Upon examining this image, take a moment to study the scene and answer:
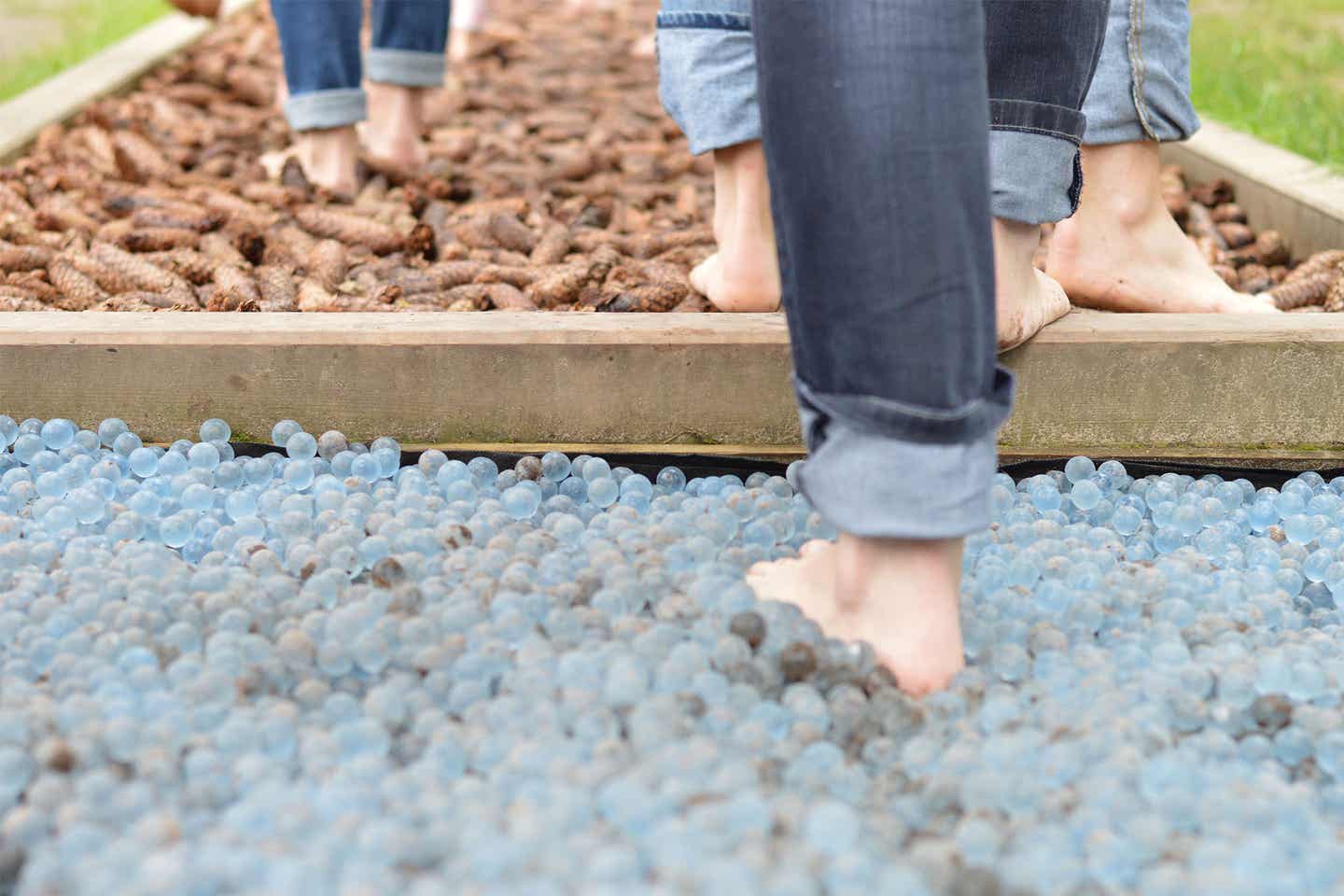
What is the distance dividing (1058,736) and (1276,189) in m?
1.75

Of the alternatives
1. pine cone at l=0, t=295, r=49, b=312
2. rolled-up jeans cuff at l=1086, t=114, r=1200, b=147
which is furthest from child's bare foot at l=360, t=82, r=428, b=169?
rolled-up jeans cuff at l=1086, t=114, r=1200, b=147

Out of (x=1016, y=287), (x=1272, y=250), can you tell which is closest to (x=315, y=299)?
(x=1016, y=287)

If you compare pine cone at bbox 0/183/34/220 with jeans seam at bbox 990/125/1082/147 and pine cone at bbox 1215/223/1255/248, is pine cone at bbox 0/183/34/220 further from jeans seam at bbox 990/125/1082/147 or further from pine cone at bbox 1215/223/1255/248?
pine cone at bbox 1215/223/1255/248

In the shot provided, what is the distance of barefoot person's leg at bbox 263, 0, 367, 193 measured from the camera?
265cm

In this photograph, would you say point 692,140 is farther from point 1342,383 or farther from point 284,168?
point 284,168

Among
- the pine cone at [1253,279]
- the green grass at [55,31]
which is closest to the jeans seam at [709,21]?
the pine cone at [1253,279]

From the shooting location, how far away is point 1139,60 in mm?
1899

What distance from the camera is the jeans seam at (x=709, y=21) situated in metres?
1.79

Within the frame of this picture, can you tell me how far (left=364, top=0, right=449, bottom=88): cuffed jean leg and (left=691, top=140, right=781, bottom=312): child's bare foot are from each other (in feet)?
4.45

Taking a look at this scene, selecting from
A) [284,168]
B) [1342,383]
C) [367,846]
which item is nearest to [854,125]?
[367,846]

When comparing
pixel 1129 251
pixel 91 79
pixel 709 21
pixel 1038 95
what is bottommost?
pixel 1129 251

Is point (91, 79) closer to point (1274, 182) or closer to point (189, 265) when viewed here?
point (189, 265)

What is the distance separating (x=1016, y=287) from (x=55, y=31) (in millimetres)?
4832

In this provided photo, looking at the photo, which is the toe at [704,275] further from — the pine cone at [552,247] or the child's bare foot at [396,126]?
the child's bare foot at [396,126]
